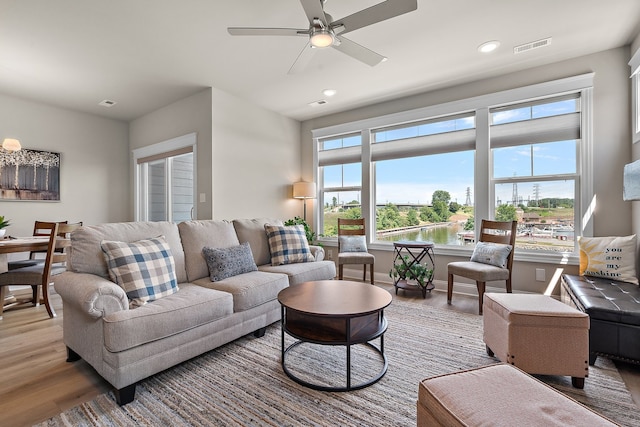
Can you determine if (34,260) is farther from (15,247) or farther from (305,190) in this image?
(305,190)

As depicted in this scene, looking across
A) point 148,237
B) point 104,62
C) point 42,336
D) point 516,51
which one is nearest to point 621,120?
point 516,51

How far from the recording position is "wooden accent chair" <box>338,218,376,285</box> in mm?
4008

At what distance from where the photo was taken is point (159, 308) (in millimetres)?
1845

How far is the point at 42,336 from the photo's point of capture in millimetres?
2543

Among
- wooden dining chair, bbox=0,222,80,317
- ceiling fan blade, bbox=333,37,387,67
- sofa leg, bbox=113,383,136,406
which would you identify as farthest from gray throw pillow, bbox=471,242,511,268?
wooden dining chair, bbox=0,222,80,317

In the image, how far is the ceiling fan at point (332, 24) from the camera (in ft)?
6.14

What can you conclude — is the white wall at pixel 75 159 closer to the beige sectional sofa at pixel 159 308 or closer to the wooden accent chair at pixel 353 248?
the beige sectional sofa at pixel 159 308

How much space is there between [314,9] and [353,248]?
3057 millimetres

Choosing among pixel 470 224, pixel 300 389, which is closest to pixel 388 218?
pixel 470 224

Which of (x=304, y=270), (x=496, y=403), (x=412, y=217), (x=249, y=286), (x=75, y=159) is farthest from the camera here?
(x=75, y=159)

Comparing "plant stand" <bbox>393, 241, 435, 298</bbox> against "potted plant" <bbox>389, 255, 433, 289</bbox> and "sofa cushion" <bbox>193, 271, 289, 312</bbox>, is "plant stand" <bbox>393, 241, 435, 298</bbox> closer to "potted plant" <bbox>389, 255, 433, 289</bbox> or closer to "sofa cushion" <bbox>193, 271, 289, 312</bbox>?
"potted plant" <bbox>389, 255, 433, 289</bbox>

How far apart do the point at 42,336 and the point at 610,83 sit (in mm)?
5890

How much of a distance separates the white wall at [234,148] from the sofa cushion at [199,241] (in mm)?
1125

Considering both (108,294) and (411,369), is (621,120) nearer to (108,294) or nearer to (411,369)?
(411,369)
